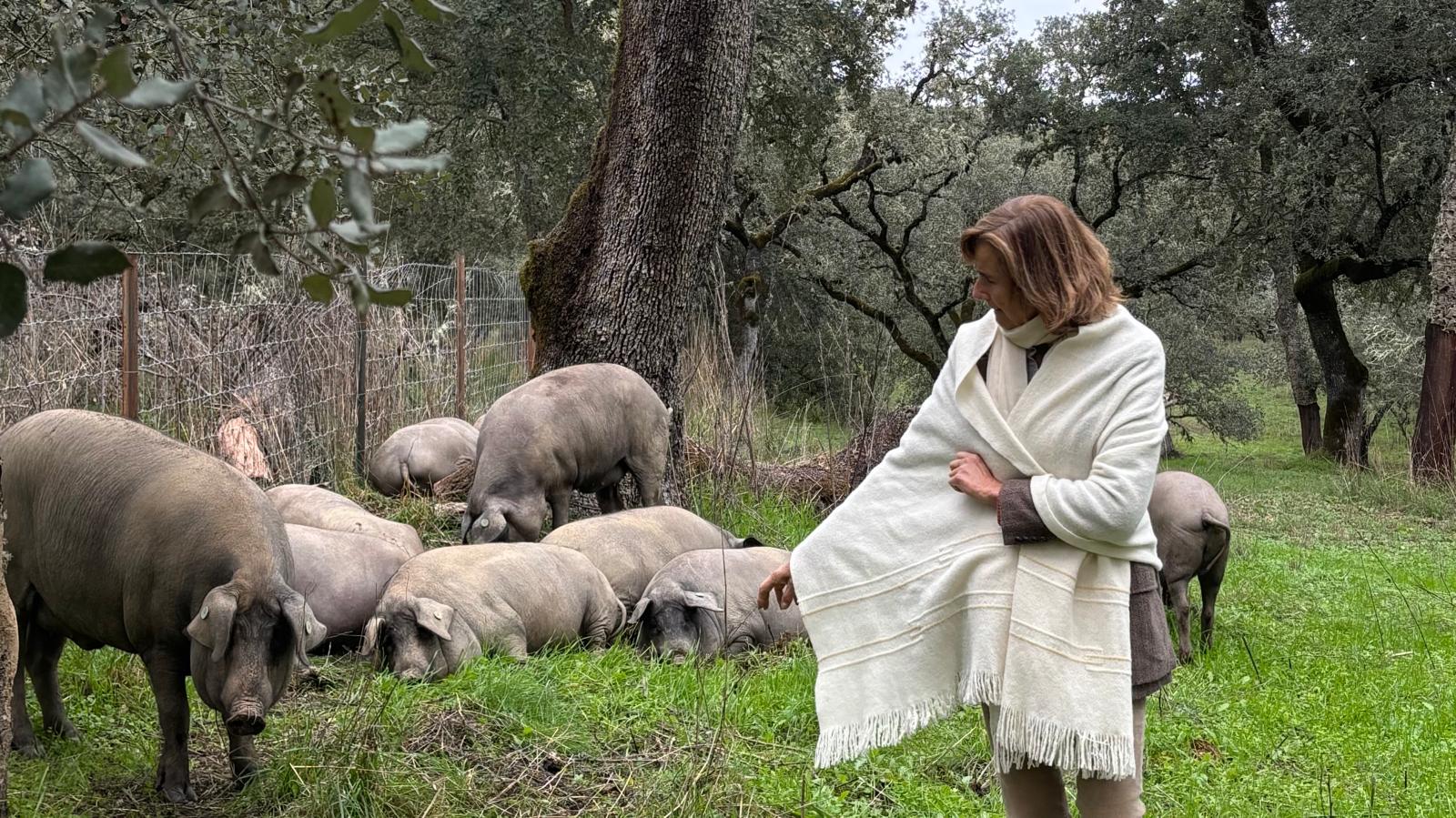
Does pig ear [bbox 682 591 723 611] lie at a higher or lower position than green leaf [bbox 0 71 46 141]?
lower

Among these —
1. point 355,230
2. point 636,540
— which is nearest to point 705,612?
point 636,540

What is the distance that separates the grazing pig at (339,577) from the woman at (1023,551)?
12.1 ft

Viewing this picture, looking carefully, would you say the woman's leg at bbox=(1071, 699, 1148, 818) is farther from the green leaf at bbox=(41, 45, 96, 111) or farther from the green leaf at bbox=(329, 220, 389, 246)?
the green leaf at bbox=(41, 45, 96, 111)

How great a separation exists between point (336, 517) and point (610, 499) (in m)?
2.37

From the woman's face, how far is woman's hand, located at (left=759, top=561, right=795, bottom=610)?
3.00 feet

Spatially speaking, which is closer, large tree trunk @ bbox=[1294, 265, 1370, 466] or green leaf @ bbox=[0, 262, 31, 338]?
green leaf @ bbox=[0, 262, 31, 338]

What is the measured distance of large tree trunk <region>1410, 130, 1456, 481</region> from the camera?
15.6m

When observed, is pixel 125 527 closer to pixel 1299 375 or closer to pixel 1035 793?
pixel 1035 793

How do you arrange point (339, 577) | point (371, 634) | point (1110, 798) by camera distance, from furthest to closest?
point (339, 577) < point (371, 634) < point (1110, 798)

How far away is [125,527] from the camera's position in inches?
173

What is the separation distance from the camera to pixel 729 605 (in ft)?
22.4

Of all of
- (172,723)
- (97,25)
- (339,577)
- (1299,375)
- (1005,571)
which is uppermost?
(97,25)

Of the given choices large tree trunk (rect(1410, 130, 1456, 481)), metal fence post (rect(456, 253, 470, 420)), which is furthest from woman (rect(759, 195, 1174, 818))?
large tree trunk (rect(1410, 130, 1456, 481))

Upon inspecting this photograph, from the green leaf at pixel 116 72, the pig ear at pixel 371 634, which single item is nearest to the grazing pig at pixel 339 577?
the pig ear at pixel 371 634
